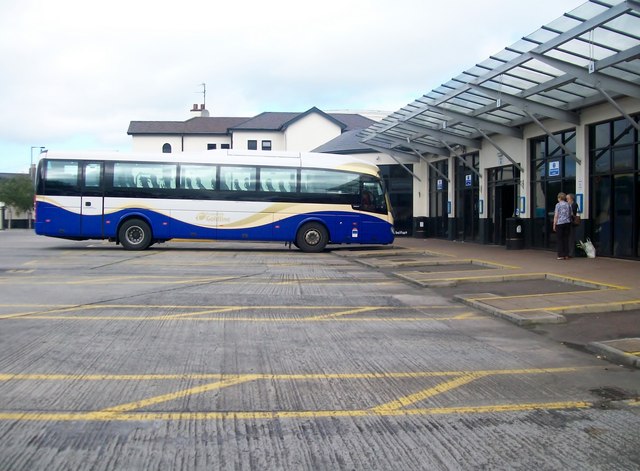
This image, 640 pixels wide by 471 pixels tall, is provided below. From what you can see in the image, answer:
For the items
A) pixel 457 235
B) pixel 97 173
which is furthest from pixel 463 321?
pixel 457 235

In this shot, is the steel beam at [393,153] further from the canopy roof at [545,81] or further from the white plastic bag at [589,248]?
the white plastic bag at [589,248]

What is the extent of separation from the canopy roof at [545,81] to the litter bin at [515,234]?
3022 mm

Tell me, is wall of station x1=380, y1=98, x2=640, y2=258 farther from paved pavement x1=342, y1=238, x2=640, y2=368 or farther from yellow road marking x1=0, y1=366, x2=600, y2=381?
yellow road marking x1=0, y1=366, x2=600, y2=381

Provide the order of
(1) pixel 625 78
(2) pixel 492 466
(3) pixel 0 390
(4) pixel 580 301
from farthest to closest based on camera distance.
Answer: (1) pixel 625 78 → (4) pixel 580 301 → (3) pixel 0 390 → (2) pixel 492 466

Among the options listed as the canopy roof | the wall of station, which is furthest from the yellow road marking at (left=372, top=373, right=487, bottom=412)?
the wall of station

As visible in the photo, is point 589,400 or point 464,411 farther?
point 589,400

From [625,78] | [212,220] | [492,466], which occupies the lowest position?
[492,466]

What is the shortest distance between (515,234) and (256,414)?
16248 millimetres

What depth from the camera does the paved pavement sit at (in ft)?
24.3

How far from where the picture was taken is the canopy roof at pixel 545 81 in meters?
11.6

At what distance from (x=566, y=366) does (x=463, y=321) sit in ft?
7.92

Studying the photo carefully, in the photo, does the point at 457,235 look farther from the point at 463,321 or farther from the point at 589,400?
the point at 589,400

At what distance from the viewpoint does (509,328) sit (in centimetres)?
796

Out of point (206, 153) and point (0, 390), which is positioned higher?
point (206, 153)
